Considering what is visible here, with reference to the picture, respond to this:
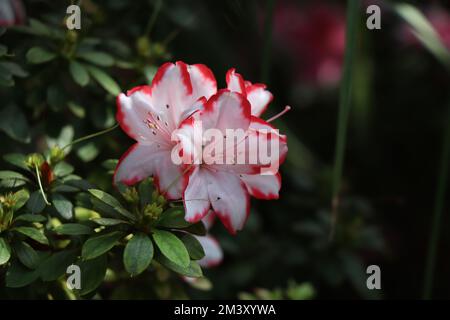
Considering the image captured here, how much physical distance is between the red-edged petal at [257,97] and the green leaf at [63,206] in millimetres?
296

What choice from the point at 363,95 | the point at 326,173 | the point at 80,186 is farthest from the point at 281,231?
the point at 80,186

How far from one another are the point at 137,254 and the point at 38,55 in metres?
0.41

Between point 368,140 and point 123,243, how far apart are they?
1.08m

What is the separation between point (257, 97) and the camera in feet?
3.37

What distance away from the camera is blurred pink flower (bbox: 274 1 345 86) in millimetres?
2191

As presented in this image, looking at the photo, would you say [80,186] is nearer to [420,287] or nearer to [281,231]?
[281,231]

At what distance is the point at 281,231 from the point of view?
1.62 m

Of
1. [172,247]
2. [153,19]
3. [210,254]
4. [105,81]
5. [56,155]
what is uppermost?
[153,19]

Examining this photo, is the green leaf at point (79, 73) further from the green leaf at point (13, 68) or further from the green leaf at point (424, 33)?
the green leaf at point (424, 33)

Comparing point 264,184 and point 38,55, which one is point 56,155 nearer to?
point 38,55

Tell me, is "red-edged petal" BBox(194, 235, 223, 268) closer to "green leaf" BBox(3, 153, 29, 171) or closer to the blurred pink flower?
"green leaf" BBox(3, 153, 29, 171)

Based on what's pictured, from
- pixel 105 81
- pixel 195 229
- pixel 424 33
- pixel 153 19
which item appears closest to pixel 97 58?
pixel 105 81

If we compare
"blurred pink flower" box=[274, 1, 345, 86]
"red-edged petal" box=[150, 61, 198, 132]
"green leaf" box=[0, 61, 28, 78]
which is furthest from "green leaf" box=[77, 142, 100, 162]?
"blurred pink flower" box=[274, 1, 345, 86]

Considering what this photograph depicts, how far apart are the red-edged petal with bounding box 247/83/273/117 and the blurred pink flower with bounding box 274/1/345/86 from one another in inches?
45.9
